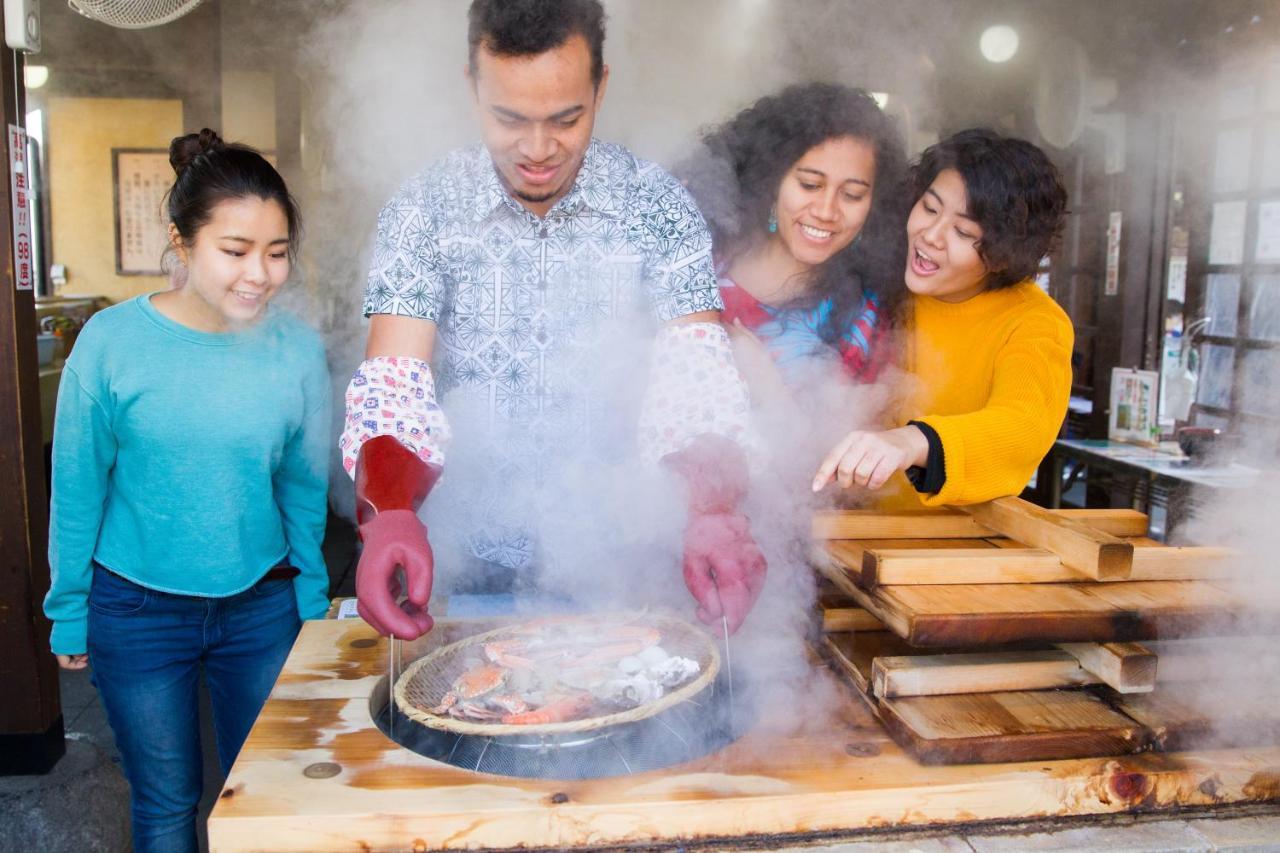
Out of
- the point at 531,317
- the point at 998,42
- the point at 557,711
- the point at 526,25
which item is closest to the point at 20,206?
the point at 531,317

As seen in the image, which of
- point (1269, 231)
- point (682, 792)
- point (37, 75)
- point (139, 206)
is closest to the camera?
point (682, 792)

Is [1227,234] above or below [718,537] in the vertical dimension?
above

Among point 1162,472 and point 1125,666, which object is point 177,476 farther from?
point 1162,472

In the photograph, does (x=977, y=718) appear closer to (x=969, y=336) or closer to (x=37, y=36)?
(x=969, y=336)

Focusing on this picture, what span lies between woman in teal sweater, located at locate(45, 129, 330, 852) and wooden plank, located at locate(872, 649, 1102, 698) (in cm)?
147

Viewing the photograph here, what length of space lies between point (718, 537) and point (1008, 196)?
1045 mm

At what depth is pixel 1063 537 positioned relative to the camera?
1543mm

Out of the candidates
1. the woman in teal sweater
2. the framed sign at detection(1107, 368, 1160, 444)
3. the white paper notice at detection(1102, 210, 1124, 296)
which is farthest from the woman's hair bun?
the white paper notice at detection(1102, 210, 1124, 296)

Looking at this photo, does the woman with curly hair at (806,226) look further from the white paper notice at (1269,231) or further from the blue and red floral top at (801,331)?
the white paper notice at (1269,231)

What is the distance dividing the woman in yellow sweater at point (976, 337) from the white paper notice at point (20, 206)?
90.1 inches

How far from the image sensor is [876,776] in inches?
50.5

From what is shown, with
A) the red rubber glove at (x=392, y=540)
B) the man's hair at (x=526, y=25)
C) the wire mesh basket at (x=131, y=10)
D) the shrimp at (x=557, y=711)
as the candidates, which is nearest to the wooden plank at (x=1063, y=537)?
the shrimp at (x=557, y=711)

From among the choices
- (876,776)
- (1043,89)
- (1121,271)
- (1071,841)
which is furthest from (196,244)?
(1121,271)

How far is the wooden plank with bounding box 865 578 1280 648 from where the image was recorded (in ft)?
4.40
